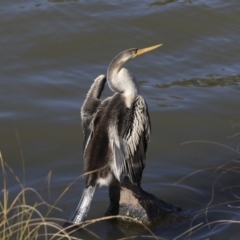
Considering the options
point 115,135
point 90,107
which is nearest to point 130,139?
point 115,135

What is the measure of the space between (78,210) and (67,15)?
4.75m

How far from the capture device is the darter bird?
5852 mm

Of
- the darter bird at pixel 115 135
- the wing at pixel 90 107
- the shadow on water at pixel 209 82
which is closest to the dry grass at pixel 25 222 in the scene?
the darter bird at pixel 115 135

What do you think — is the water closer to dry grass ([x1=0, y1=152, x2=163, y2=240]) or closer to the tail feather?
the tail feather

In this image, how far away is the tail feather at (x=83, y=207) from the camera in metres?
5.86

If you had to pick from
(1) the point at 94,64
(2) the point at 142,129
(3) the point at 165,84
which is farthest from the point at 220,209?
(1) the point at 94,64

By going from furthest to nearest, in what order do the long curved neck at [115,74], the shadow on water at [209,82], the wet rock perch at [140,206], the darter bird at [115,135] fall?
the shadow on water at [209,82] < the wet rock perch at [140,206] < the long curved neck at [115,74] < the darter bird at [115,135]

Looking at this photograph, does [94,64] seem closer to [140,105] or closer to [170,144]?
[170,144]

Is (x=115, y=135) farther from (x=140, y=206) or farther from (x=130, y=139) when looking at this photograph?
(x=140, y=206)

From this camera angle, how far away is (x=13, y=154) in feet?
23.5

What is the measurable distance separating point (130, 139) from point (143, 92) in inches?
101

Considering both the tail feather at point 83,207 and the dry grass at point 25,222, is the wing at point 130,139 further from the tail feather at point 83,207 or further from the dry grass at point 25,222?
the dry grass at point 25,222

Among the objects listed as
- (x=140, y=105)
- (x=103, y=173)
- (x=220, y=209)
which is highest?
(x=140, y=105)

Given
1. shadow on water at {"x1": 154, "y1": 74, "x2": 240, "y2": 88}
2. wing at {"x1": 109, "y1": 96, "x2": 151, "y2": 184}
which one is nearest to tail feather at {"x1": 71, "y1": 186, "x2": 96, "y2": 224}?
wing at {"x1": 109, "y1": 96, "x2": 151, "y2": 184}
